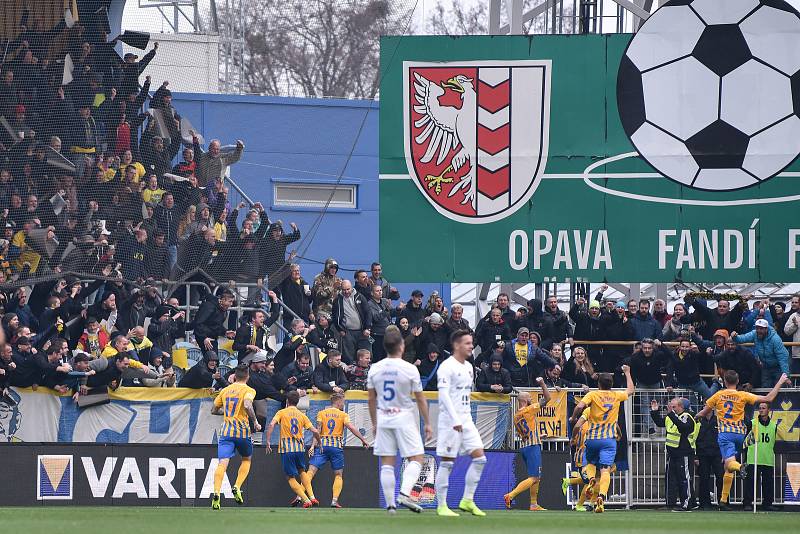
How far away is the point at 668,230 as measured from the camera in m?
19.6

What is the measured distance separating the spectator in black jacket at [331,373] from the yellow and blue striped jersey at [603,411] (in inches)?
159

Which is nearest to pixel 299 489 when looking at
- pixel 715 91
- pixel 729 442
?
pixel 729 442

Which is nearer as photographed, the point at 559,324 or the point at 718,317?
the point at 559,324

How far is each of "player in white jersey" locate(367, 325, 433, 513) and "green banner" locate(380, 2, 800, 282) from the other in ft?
24.6

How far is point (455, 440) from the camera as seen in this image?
484 inches

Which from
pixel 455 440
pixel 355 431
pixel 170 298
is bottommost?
pixel 355 431

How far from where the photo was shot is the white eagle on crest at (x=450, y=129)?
1958 centimetres

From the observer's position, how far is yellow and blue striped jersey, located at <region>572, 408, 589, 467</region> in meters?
16.7

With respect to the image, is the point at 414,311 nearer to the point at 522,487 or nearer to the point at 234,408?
the point at 522,487

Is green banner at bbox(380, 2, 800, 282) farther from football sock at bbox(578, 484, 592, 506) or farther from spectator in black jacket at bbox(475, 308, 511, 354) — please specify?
football sock at bbox(578, 484, 592, 506)

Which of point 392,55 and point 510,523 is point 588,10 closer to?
point 392,55

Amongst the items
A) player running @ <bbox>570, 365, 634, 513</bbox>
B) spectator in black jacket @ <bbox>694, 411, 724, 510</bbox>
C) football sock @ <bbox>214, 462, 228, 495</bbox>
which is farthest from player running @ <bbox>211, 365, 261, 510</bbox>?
spectator in black jacket @ <bbox>694, 411, 724, 510</bbox>

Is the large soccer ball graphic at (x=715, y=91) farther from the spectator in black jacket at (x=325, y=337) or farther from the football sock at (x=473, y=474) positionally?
the football sock at (x=473, y=474)

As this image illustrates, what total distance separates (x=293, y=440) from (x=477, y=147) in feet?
16.7
